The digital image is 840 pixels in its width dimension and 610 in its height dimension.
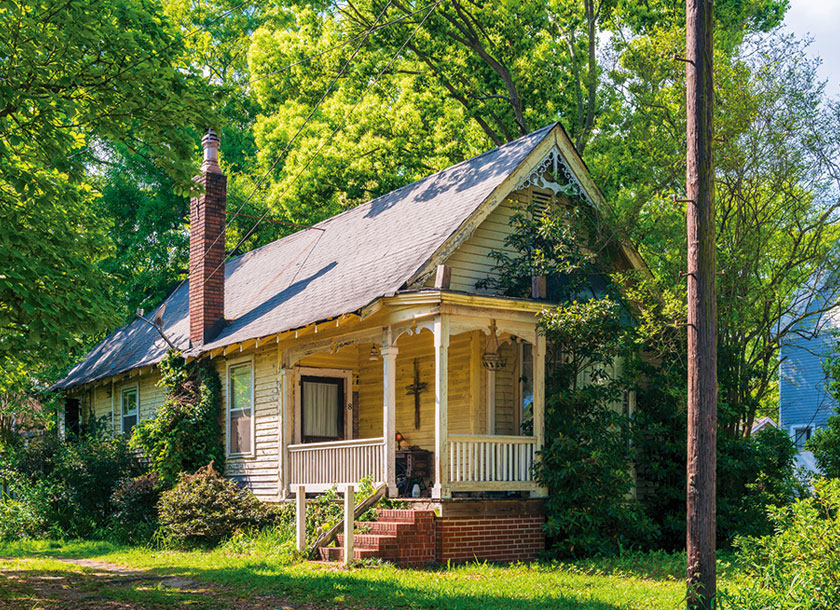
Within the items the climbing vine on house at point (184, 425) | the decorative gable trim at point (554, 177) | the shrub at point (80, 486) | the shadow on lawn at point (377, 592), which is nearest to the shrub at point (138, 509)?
the climbing vine on house at point (184, 425)

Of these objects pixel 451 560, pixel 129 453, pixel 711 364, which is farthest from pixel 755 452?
pixel 129 453

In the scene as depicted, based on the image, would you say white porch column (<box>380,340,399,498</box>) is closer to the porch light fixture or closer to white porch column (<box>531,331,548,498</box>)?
the porch light fixture

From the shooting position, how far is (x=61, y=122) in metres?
12.4

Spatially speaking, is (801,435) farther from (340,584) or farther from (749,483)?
(340,584)

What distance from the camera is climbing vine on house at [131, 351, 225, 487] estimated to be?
18.6 meters

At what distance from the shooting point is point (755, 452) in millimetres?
15594

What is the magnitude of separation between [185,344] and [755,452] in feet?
40.6

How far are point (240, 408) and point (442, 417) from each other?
22.0ft

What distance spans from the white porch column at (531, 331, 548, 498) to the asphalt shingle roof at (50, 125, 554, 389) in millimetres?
2369

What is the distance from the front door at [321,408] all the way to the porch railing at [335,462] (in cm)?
153

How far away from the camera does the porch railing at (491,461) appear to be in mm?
13766

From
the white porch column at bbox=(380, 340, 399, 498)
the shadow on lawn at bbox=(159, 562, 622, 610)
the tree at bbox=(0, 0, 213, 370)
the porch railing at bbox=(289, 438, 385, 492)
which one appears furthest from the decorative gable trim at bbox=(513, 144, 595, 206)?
the shadow on lawn at bbox=(159, 562, 622, 610)

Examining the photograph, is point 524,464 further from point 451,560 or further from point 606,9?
point 606,9

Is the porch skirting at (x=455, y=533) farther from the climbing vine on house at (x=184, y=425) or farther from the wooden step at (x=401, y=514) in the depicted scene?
the climbing vine on house at (x=184, y=425)
